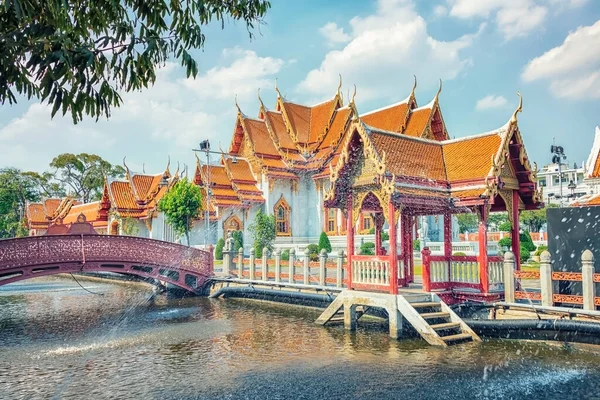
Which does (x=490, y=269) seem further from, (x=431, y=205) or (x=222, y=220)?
(x=222, y=220)

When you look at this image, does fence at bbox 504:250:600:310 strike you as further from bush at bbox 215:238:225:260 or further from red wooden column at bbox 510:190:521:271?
bush at bbox 215:238:225:260

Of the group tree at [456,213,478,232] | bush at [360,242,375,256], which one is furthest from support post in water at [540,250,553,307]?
tree at [456,213,478,232]

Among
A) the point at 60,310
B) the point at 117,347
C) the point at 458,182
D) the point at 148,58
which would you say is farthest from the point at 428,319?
the point at 60,310

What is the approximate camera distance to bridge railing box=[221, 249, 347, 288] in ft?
57.1

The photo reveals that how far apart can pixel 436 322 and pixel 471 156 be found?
14.1 feet

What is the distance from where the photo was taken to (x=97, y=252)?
20.3 meters

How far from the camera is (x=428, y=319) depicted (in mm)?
12461

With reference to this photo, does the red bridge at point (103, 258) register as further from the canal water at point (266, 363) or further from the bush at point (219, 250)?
the bush at point (219, 250)

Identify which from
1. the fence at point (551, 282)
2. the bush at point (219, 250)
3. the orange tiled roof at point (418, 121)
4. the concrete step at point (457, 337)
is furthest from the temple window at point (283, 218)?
the concrete step at point (457, 337)

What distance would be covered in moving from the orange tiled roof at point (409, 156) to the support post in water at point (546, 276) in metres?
3.17

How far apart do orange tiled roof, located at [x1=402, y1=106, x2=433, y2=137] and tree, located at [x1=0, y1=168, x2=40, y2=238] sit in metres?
47.5

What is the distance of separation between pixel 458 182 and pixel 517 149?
1740 mm

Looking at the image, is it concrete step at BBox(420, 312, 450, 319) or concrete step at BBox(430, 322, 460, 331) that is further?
concrete step at BBox(420, 312, 450, 319)

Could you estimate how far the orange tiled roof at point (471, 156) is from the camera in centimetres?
1310
